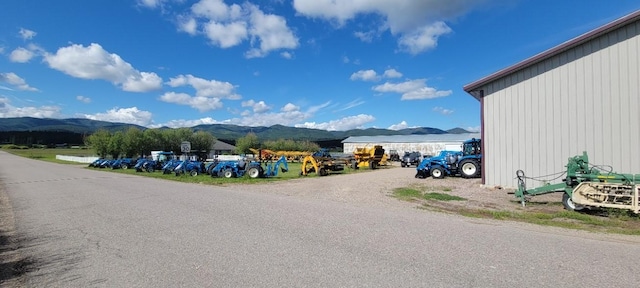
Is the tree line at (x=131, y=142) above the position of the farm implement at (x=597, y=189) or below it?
above

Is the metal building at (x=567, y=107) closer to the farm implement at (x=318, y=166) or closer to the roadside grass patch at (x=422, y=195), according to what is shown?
the roadside grass patch at (x=422, y=195)

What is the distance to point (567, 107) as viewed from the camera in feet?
43.9

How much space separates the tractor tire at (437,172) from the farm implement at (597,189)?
10.2 metres

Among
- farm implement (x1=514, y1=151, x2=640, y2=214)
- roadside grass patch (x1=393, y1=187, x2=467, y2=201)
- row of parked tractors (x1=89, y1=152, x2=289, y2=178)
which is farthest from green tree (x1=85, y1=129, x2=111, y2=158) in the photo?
farm implement (x1=514, y1=151, x2=640, y2=214)

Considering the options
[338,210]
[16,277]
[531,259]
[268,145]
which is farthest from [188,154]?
[268,145]

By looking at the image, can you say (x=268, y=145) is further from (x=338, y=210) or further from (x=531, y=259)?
(x=531, y=259)

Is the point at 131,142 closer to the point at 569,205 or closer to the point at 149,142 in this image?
the point at 149,142

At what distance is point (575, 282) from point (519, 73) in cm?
1252

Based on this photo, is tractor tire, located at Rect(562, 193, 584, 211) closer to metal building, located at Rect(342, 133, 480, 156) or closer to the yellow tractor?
the yellow tractor

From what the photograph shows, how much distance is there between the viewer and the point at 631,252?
5738mm

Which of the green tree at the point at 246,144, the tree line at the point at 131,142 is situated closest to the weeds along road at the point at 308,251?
the tree line at the point at 131,142

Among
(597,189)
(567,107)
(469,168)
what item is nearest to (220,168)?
(469,168)

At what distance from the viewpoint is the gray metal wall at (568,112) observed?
39.9 feet

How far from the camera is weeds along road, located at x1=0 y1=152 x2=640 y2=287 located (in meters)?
4.55
